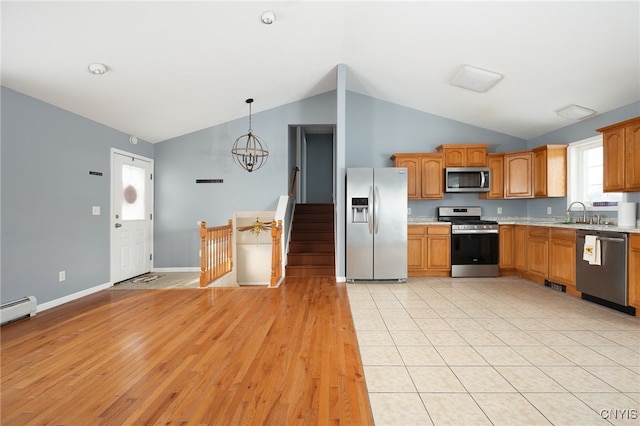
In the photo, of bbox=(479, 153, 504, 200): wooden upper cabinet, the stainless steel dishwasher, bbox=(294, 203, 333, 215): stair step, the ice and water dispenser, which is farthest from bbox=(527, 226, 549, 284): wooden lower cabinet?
bbox=(294, 203, 333, 215): stair step

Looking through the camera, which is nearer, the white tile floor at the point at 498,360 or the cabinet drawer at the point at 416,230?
the white tile floor at the point at 498,360

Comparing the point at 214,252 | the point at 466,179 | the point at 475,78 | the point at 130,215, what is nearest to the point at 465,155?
the point at 466,179

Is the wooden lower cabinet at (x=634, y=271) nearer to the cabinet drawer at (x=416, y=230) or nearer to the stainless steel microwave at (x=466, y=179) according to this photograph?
the stainless steel microwave at (x=466, y=179)

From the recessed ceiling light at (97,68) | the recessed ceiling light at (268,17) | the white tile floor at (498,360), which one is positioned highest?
the recessed ceiling light at (268,17)

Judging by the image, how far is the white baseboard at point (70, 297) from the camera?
3.75 meters

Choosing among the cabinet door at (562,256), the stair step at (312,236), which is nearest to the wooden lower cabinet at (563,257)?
the cabinet door at (562,256)

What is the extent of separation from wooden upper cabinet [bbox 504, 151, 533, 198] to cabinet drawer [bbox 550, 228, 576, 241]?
1.15m

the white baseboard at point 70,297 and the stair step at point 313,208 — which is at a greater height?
the stair step at point 313,208

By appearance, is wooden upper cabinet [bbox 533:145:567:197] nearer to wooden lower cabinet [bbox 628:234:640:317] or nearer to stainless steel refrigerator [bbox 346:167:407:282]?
wooden lower cabinet [bbox 628:234:640:317]

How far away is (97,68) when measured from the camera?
3500mm

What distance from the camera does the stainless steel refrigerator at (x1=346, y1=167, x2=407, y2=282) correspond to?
16.5 ft

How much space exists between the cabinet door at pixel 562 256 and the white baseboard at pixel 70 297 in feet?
21.9

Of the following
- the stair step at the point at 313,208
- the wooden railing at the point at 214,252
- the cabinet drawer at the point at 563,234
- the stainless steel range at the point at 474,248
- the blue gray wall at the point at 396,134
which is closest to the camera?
the cabinet drawer at the point at 563,234

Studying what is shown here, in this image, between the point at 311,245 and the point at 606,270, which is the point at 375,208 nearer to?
the point at 311,245
